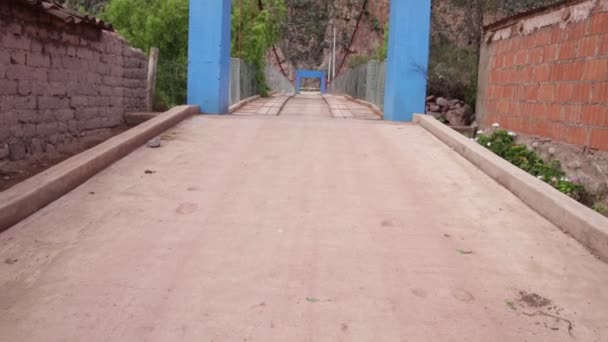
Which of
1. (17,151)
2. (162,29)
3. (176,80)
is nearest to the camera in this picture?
(17,151)

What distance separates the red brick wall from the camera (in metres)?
5.28

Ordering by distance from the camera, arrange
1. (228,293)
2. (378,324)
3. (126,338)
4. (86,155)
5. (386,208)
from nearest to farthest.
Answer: (126,338)
(378,324)
(228,293)
(386,208)
(86,155)

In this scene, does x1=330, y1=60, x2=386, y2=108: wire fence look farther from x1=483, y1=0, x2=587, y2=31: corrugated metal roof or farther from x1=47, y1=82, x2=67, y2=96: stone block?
x1=47, y1=82, x2=67, y2=96: stone block

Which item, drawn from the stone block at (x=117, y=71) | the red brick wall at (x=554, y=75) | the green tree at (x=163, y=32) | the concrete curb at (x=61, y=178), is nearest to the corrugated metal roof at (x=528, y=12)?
the red brick wall at (x=554, y=75)

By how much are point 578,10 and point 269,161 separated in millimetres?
3592

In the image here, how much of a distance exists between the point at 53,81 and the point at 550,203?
544cm

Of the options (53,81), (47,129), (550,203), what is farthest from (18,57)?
(550,203)

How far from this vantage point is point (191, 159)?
15.8ft

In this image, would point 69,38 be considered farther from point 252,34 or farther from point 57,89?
point 252,34

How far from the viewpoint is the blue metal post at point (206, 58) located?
7730 mm

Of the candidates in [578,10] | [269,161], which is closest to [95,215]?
[269,161]

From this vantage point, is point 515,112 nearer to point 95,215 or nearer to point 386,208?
point 386,208

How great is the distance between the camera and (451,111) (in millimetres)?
10062

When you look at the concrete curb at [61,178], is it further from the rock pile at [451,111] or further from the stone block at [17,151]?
the rock pile at [451,111]
